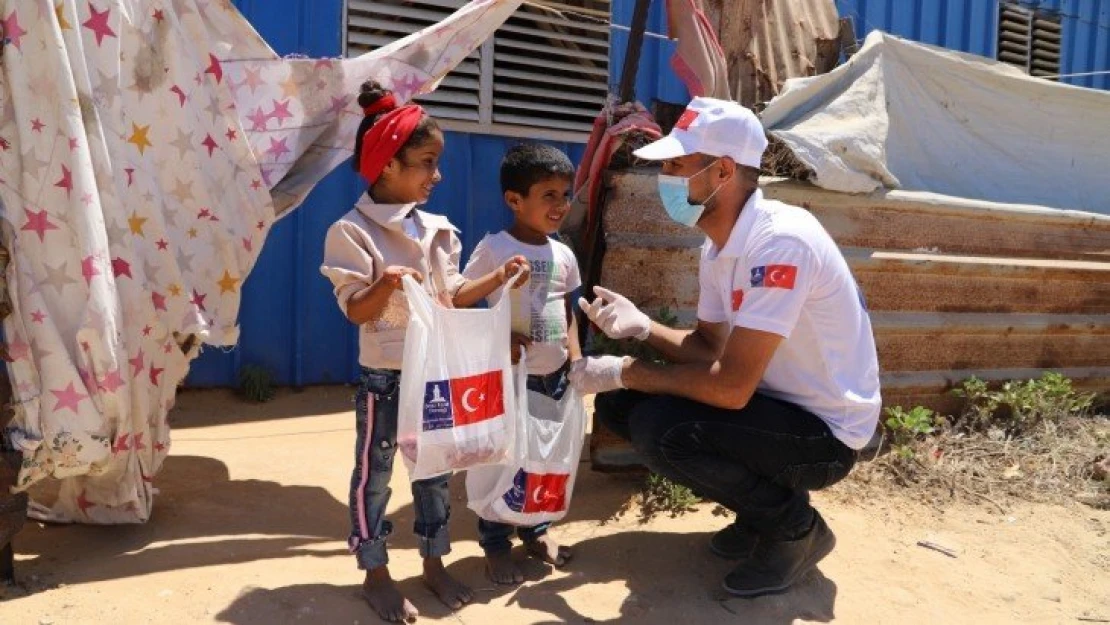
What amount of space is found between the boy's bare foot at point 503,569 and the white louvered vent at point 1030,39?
6.32 meters

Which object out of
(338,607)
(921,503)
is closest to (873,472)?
(921,503)

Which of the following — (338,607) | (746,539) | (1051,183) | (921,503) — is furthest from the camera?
(1051,183)

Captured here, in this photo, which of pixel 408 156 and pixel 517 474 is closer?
pixel 408 156

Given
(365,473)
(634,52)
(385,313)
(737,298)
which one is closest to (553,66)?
(634,52)

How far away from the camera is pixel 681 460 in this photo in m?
2.71

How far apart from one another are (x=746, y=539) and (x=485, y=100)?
10.6 ft

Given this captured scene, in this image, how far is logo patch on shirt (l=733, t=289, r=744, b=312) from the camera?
2.68 metres

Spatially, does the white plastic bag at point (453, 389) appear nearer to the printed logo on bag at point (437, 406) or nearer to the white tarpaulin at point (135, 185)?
the printed logo on bag at point (437, 406)

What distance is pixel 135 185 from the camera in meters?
2.88

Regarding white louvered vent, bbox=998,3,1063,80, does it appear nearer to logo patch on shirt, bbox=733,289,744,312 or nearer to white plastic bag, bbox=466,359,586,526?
logo patch on shirt, bbox=733,289,744,312

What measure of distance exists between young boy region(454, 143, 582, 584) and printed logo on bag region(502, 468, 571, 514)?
140 mm

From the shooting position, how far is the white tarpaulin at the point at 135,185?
99.9 inches

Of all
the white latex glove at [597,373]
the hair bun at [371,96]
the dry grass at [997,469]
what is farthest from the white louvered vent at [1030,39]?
the hair bun at [371,96]

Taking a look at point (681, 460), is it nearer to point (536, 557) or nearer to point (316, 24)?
point (536, 557)
